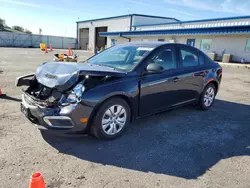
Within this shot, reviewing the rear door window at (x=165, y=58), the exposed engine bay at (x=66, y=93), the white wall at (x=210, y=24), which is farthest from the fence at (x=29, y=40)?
the rear door window at (x=165, y=58)

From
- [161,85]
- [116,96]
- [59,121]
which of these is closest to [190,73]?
[161,85]

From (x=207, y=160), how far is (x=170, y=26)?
28542 mm

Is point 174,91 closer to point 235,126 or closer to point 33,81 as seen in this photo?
point 235,126

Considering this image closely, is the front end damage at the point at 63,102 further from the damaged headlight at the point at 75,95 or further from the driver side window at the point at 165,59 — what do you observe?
the driver side window at the point at 165,59

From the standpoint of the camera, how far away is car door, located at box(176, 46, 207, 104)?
15.2 ft

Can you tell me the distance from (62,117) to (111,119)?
86 cm

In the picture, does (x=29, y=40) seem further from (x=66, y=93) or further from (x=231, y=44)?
(x=66, y=93)

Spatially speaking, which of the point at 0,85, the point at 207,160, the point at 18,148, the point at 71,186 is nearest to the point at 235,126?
the point at 207,160

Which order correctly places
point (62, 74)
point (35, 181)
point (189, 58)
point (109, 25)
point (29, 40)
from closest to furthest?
point (35, 181) < point (62, 74) < point (189, 58) < point (109, 25) < point (29, 40)

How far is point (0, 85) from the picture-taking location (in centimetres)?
725

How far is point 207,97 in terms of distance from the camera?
552cm

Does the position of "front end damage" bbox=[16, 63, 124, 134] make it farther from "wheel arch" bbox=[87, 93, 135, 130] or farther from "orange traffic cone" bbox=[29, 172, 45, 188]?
"orange traffic cone" bbox=[29, 172, 45, 188]

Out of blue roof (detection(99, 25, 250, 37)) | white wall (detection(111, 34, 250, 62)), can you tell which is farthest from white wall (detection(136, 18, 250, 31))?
blue roof (detection(99, 25, 250, 37))

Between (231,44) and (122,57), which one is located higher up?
(231,44)
